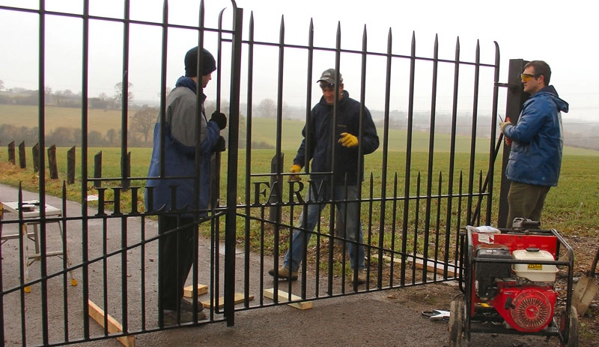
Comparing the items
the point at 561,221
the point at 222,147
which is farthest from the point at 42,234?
the point at 561,221

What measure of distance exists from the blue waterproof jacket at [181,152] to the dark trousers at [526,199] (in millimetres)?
2878

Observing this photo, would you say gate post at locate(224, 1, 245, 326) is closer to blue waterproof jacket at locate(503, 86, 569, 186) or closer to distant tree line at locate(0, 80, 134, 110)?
distant tree line at locate(0, 80, 134, 110)

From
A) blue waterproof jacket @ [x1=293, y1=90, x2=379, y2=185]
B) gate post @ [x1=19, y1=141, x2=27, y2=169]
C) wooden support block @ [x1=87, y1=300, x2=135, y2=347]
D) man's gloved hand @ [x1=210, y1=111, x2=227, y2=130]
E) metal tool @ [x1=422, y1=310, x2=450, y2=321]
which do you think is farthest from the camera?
blue waterproof jacket @ [x1=293, y1=90, x2=379, y2=185]

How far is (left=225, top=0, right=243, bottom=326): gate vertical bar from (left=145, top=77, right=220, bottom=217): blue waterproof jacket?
160mm


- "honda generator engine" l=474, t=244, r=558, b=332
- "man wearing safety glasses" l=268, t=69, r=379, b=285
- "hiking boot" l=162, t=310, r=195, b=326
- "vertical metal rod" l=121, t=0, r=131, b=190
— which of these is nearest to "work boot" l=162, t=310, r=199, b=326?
"hiking boot" l=162, t=310, r=195, b=326

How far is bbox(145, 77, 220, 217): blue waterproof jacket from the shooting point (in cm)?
399

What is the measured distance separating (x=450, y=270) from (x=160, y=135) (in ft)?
11.8

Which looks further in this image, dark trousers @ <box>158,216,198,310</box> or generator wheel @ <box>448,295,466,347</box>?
dark trousers @ <box>158,216,198,310</box>

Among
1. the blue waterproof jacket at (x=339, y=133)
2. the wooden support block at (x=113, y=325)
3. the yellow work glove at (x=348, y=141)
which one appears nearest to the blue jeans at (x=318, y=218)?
the blue waterproof jacket at (x=339, y=133)

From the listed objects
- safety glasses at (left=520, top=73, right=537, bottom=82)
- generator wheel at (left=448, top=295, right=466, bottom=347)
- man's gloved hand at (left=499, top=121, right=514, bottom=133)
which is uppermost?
safety glasses at (left=520, top=73, right=537, bottom=82)

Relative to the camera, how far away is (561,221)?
994 centimetres

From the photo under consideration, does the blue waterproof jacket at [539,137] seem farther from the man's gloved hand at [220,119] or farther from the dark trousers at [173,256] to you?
the dark trousers at [173,256]

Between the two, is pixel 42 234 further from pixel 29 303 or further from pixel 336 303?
pixel 336 303

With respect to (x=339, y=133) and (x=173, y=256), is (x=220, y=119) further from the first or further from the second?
(x=339, y=133)
